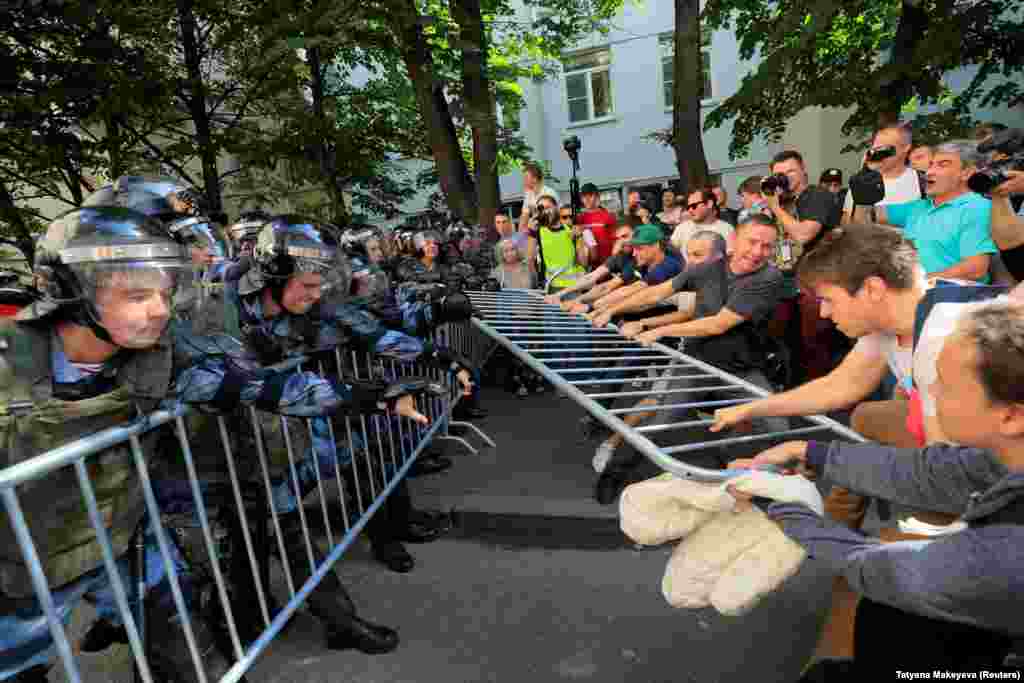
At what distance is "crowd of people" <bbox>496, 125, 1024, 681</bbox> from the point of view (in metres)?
1.28

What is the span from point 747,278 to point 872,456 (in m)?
2.19

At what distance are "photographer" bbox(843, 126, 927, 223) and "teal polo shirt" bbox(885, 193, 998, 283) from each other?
1296mm

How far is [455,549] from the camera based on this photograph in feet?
11.6

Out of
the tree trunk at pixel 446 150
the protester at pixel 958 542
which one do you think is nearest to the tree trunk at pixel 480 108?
the tree trunk at pixel 446 150

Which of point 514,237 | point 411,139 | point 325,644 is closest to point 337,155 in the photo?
point 411,139

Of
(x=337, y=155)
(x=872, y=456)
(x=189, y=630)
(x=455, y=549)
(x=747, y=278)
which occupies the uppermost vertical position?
(x=337, y=155)

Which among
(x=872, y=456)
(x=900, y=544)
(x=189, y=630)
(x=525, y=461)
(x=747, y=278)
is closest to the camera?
(x=900, y=544)

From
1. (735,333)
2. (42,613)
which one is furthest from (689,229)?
(42,613)

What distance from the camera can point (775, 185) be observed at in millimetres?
4742

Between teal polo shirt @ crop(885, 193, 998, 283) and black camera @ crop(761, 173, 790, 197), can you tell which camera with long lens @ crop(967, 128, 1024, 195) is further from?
black camera @ crop(761, 173, 790, 197)

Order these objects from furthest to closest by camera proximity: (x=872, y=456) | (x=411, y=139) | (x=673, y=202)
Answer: (x=411, y=139) → (x=673, y=202) → (x=872, y=456)

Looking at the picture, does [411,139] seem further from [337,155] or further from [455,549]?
[455,549]

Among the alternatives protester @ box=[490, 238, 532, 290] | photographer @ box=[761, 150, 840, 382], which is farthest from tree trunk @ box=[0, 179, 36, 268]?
photographer @ box=[761, 150, 840, 382]

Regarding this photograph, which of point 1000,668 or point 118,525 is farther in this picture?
point 118,525
